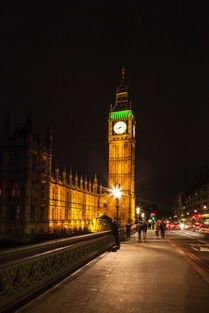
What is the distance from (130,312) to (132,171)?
98611 mm

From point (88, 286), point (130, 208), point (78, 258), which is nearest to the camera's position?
point (88, 286)

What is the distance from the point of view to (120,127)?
107188 mm

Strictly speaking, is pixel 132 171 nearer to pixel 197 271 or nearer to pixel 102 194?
pixel 102 194

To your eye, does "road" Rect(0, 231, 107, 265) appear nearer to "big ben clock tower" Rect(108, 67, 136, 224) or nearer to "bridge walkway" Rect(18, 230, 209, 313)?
"bridge walkway" Rect(18, 230, 209, 313)

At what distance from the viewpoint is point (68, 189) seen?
74500 millimetres

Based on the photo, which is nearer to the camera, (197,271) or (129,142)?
(197,271)

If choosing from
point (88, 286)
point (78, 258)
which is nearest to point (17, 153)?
point (78, 258)

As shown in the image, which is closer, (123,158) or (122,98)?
(123,158)

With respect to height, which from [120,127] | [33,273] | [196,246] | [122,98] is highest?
[122,98]

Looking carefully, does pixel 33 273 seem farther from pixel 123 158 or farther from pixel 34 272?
pixel 123 158

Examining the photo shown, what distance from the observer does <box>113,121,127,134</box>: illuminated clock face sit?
106131 millimetres

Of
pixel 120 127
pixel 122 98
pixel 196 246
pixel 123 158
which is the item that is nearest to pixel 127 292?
pixel 196 246

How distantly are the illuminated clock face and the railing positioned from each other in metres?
93.9

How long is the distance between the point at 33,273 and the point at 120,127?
99795 mm
